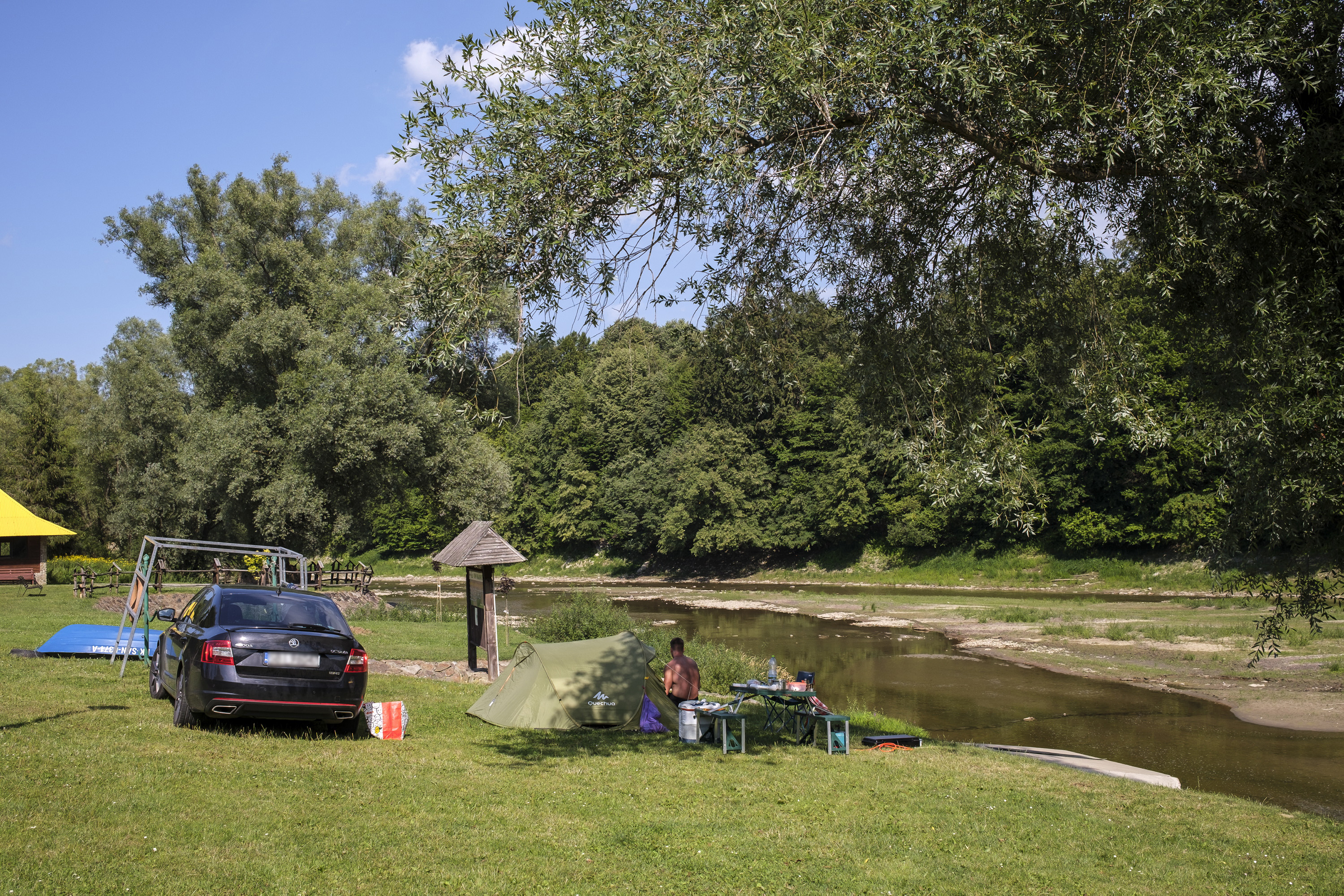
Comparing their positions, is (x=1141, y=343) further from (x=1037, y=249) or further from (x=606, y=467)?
(x=606, y=467)

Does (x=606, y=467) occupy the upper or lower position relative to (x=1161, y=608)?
upper

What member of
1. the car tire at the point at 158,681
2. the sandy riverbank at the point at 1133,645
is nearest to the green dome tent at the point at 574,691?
the car tire at the point at 158,681

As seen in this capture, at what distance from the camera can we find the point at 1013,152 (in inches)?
313

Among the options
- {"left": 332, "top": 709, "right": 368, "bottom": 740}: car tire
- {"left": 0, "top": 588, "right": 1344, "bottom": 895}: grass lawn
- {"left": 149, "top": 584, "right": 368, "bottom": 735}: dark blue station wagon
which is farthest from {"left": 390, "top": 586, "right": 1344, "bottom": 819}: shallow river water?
{"left": 149, "top": 584, "right": 368, "bottom": 735}: dark blue station wagon

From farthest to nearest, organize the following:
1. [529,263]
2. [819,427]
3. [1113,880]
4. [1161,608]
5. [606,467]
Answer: [606,467] → [819,427] → [1161,608] → [529,263] → [1113,880]

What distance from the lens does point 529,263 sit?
7.81 meters

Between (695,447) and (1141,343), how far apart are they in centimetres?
5140

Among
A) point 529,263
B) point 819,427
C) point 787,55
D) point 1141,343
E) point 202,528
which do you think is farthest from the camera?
point 819,427

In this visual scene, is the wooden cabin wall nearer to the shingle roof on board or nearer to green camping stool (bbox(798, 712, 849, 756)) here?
the shingle roof on board

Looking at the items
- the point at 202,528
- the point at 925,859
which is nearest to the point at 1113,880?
the point at 925,859

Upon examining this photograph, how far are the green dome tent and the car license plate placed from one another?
3705 millimetres

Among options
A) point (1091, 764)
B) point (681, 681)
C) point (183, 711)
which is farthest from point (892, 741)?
point (183, 711)

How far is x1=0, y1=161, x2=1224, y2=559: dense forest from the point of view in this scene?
31.2 feet

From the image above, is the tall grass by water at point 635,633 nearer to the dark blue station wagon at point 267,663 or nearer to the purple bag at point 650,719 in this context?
the purple bag at point 650,719
